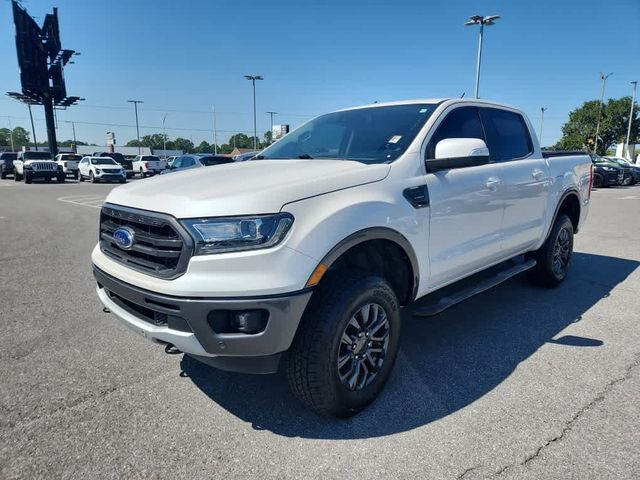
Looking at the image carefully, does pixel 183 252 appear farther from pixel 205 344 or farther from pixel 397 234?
pixel 397 234

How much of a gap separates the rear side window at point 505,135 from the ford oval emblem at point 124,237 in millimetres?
2946

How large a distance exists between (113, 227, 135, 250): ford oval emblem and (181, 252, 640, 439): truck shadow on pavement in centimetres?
107

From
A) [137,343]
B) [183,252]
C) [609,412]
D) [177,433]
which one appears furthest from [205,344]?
[609,412]

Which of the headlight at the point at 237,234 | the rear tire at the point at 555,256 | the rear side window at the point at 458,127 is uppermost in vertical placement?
the rear side window at the point at 458,127

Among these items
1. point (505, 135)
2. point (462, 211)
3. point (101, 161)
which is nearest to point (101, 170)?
point (101, 161)

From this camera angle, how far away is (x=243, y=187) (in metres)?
2.34

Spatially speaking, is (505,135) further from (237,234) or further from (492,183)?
(237,234)

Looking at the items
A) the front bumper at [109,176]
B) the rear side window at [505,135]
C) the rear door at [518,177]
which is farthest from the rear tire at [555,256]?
the front bumper at [109,176]

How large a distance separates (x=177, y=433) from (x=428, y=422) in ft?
4.59

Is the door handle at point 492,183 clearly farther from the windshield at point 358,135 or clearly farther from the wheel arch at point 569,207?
the wheel arch at point 569,207

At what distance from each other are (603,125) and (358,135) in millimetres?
71258

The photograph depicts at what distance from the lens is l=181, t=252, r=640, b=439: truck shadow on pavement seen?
2.54 metres

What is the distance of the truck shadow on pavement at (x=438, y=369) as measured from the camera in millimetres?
2537

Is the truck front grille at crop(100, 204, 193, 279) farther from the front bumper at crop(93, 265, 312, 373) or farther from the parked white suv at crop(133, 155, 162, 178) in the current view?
the parked white suv at crop(133, 155, 162, 178)
